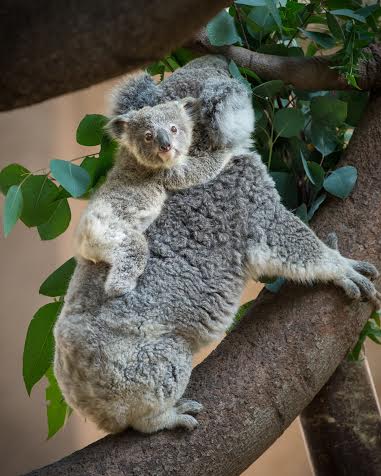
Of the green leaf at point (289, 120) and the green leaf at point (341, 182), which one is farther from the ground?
the green leaf at point (289, 120)

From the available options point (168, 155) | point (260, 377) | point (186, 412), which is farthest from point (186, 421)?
point (168, 155)

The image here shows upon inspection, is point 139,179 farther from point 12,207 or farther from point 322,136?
point 322,136

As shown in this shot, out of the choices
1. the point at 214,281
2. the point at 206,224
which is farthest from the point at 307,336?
the point at 206,224

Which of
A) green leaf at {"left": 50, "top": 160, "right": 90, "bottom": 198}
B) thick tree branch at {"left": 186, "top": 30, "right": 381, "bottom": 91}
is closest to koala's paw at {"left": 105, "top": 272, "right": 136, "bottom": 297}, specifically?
green leaf at {"left": 50, "top": 160, "right": 90, "bottom": 198}

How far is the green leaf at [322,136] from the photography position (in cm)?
327

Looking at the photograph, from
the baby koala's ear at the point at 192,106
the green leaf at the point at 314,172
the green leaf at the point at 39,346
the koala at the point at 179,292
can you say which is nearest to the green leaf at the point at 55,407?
the green leaf at the point at 39,346

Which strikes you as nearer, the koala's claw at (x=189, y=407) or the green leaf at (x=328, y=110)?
the koala's claw at (x=189, y=407)

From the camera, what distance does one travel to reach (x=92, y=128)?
10.4 ft

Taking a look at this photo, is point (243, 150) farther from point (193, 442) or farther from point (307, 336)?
point (193, 442)

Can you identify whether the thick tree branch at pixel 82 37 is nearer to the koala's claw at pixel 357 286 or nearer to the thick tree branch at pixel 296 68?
the koala's claw at pixel 357 286

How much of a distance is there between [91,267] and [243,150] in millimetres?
816

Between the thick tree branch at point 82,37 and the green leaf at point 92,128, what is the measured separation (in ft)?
6.88

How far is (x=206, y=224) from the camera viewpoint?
281 cm

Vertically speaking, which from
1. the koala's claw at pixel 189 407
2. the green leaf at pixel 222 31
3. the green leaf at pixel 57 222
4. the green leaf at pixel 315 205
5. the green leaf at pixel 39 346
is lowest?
the green leaf at pixel 39 346
